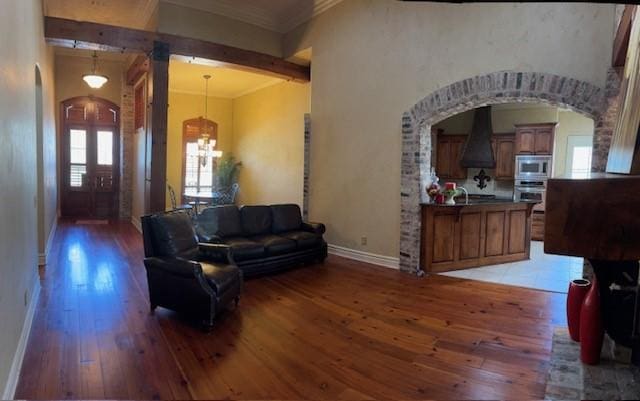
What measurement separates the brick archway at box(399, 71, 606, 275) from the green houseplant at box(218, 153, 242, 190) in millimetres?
6785

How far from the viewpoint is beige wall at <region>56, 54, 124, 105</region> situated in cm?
927

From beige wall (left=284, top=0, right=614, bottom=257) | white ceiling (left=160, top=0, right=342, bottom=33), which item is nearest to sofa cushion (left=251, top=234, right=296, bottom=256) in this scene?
beige wall (left=284, top=0, right=614, bottom=257)

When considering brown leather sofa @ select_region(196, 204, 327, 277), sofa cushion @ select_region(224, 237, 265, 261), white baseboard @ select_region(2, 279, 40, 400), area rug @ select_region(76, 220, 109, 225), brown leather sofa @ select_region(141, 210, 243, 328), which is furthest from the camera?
area rug @ select_region(76, 220, 109, 225)

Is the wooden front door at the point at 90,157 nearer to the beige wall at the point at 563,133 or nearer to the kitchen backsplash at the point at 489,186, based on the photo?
the kitchen backsplash at the point at 489,186

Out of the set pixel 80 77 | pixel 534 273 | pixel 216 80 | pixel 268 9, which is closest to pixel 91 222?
pixel 80 77

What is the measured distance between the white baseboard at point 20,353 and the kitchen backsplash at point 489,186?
8.56 m

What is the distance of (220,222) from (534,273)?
449 centimetres

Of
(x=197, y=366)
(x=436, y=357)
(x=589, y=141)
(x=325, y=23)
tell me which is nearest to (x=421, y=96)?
(x=325, y=23)

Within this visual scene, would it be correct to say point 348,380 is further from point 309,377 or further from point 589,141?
point 589,141

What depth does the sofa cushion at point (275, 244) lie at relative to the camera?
526 cm

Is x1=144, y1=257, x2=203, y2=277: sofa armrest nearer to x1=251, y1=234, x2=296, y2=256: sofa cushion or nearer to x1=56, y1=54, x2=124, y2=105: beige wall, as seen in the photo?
x1=251, y1=234, x2=296, y2=256: sofa cushion

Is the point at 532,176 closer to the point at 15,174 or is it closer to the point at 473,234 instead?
the point at 473,234

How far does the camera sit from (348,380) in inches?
107

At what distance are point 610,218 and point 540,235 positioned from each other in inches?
297
